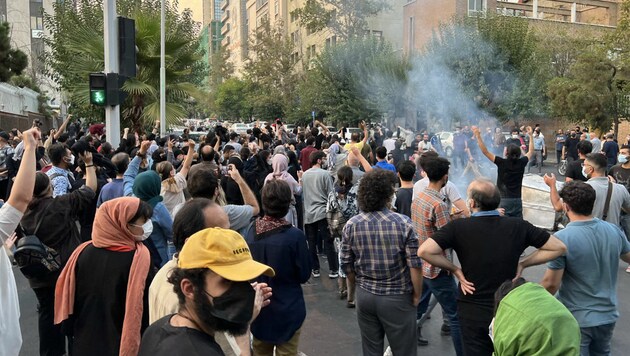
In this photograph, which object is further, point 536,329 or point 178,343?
point 536,329

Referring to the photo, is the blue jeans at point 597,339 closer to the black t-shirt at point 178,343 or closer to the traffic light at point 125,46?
the black t-shirt at point 178,343

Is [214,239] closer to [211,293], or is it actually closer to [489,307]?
[211,293]

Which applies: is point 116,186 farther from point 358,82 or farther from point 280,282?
point 358,82

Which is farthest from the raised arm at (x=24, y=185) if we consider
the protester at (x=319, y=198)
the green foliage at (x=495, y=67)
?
the green foliage at (x=495, y=67)

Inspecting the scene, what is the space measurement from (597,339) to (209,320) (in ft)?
9.40

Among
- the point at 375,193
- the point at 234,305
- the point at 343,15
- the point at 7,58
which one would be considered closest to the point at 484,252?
the point at 375,193

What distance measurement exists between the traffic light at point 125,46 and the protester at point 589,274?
7806mm

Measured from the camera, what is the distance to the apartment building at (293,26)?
4775 centimetres

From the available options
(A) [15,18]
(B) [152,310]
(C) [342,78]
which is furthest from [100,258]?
(A) [15,18]

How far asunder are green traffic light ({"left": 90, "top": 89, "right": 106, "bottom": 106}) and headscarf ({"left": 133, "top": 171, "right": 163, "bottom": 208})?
5.13m

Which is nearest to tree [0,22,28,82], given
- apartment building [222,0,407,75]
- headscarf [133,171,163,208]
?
headscarf [133,171,163,208]

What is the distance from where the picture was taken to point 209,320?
174cm

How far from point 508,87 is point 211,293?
27376mm

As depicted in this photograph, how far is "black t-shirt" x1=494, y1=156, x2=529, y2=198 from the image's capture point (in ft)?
24.6
